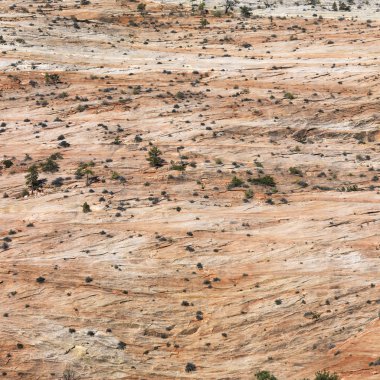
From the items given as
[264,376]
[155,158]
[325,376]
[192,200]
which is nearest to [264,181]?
[192,200]

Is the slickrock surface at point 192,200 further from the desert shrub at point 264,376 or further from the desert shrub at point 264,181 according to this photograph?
the desert shrub at point 264,376

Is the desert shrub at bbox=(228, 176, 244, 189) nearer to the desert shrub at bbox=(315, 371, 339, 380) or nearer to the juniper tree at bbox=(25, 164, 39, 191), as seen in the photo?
the juniper tree at bbox=(25, 164, 39, 191)

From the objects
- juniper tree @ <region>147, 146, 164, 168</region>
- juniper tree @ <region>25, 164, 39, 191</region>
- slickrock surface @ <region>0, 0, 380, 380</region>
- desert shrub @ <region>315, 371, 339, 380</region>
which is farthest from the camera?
juniper tree @ <region>147, 146, 164, 168</region>

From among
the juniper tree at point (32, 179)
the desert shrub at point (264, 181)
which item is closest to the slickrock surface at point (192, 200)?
the desert shrub at point (264, 181)

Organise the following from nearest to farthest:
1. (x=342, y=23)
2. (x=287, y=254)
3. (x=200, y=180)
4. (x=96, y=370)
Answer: (x=96, y=370), (x=287, y=254), (x=200, y=180), (x=342, y=23)

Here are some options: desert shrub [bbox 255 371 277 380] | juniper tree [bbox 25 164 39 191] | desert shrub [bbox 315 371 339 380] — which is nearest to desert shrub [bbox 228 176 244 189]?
juniper tree [bbox 25 164 39 191]

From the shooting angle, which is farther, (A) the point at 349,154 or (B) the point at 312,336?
(A) the point at 349,154

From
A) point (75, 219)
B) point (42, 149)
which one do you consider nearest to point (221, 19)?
point (42, 149)

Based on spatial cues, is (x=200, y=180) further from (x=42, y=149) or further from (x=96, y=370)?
(x=96, y=370)

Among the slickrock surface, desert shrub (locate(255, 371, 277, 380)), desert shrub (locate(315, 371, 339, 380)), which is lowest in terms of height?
desert shrub (locate(255, 371, 277, 380))
